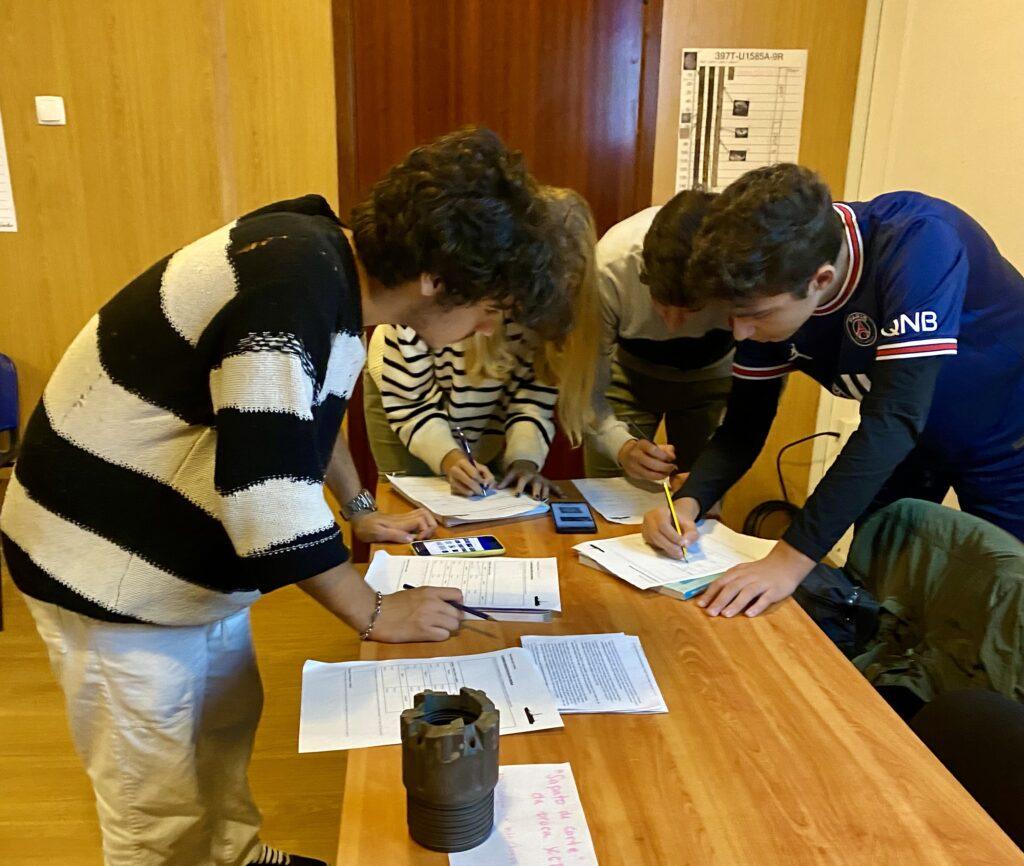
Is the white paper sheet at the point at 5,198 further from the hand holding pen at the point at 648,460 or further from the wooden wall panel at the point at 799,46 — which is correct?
the hand holding pen at the point at 648,460

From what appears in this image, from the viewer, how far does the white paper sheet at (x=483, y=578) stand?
1248 mm

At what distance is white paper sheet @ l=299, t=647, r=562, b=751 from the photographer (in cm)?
93

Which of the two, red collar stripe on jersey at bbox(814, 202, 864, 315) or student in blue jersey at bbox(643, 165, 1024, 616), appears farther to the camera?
red collar stripe on jersey at bbox(814, 202, 864, 315)

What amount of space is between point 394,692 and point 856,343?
37.8 inches

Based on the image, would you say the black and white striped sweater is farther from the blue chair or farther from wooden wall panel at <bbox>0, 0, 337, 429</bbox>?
the blue chair

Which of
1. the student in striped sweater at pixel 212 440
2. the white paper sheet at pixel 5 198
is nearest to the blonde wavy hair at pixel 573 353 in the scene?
the student in striped sweater at pixel 212 440

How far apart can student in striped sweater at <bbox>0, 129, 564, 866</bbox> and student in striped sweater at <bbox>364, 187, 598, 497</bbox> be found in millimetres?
580

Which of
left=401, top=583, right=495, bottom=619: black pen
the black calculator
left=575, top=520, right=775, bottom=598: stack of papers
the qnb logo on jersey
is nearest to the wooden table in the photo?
left=401, top=583, right=495, bottom=619: black pen

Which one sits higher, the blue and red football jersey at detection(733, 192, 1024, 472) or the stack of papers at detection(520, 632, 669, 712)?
the blue and red football jersey at detection(733, 192, 1024, 472)

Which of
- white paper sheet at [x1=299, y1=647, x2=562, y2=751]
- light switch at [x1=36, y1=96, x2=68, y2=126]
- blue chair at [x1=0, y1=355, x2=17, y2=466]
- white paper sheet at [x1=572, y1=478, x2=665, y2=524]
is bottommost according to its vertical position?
blue chair at [x1=0, y1=355, x2=17, y2=466]

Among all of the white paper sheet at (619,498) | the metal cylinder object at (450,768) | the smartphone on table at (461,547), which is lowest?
the white paper sheet at (619,498)

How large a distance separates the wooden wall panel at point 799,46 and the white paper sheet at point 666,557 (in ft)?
5.61

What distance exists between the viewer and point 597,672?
3.52ft

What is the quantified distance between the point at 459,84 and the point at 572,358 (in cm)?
148
